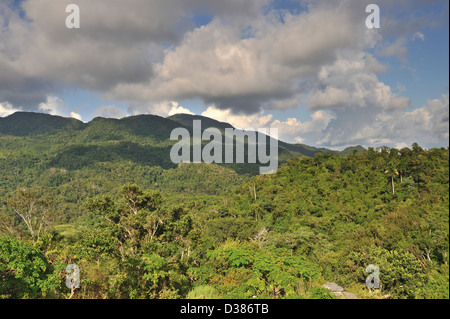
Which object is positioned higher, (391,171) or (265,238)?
(391,171)

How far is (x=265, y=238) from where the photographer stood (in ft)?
136

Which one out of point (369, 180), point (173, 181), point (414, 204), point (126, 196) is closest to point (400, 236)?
point (414, 204)

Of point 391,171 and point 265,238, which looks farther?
point 391,171

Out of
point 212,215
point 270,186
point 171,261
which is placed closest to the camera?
point 171,261

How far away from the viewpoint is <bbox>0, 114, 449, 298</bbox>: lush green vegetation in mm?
6703

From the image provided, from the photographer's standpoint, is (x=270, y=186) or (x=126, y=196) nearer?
(x=126, y=196)

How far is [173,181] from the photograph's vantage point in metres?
198

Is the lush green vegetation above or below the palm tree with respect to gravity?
below

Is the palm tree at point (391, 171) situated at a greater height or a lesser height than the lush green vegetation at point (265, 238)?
greater

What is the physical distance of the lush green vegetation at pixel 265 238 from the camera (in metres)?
6.70

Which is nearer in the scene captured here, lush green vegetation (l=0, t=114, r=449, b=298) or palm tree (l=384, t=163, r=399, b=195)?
lush green vegetation (l=0, t=114, r=449, b=298)

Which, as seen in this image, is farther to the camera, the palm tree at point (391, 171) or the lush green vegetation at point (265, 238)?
the palm tree at point (391, 171)
